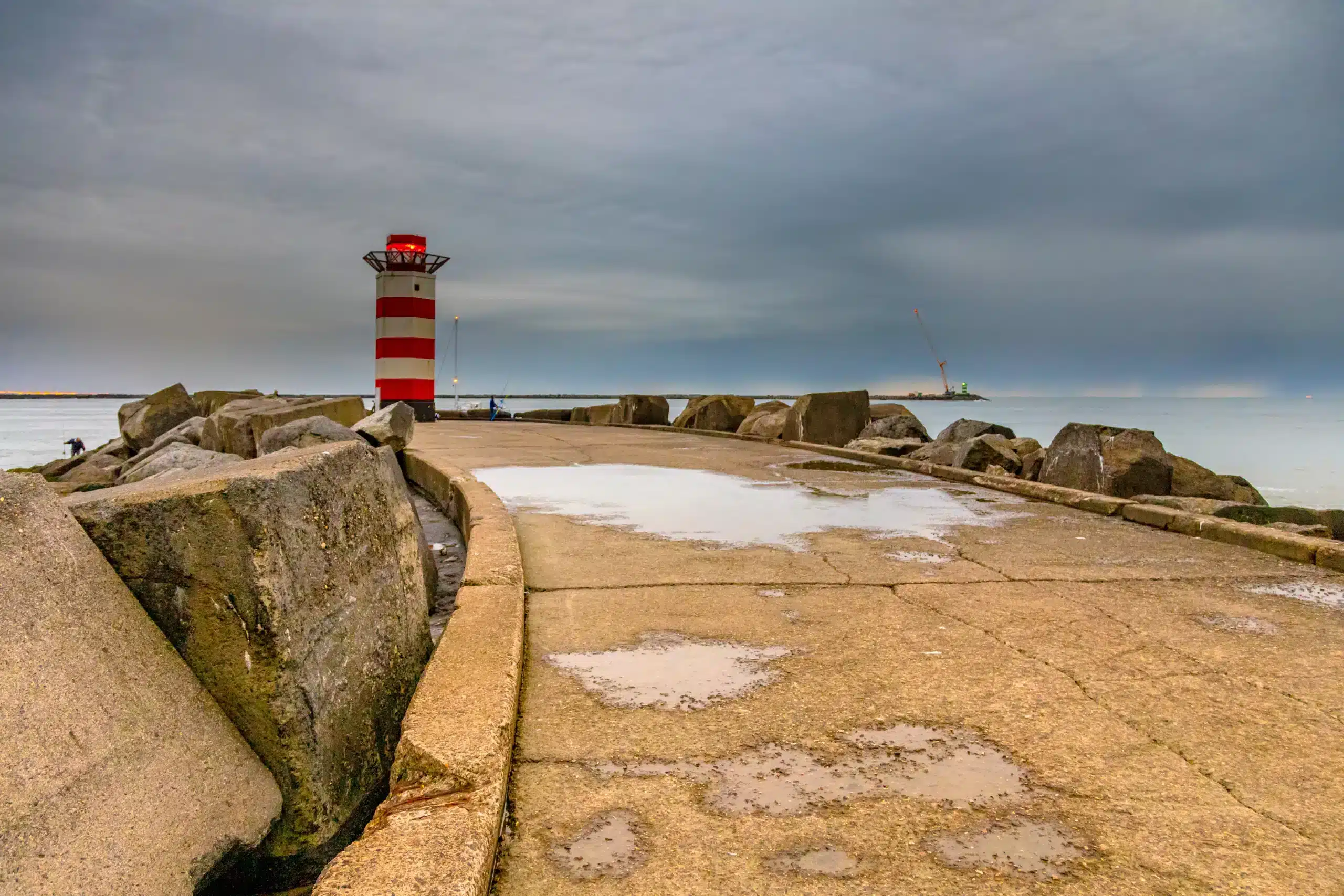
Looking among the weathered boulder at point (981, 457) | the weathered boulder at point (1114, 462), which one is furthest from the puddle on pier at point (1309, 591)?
the weathered boulder at point (981, 457)

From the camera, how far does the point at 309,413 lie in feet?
34.6

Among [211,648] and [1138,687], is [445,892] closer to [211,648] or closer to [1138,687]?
[211,648]

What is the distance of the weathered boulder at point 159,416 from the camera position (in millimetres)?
15172

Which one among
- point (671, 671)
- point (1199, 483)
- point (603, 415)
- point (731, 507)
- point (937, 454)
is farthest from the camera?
point (603, 415)

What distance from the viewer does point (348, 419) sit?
12.0m

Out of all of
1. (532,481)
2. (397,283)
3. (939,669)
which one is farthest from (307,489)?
(397,283)

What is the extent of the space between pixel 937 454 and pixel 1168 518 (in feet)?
18.7

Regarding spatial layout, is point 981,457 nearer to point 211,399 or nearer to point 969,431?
point 969,431

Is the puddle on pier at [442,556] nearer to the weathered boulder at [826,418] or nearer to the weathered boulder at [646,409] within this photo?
the weathered boulder at [826,418]

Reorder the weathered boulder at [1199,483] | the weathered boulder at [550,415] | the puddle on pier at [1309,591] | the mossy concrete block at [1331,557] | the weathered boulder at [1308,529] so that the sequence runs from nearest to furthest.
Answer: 1. the puddle on pier at [1309,591]
2. the mossy concrete block at [1331,557]
3. the weathered boulder at [1308,529]
4. the weathered boulder at [1199,483]
5. the weathered boulder at [550,415]

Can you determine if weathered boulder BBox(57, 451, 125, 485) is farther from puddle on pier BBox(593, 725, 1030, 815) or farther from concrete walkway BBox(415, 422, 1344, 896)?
puddle on pier BBox(593, 725, 1030, 815)

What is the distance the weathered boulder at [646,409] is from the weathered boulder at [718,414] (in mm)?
1146

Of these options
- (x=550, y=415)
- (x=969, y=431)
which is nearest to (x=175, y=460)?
(x=969, y=431)

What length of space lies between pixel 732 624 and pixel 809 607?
0.40 metres
